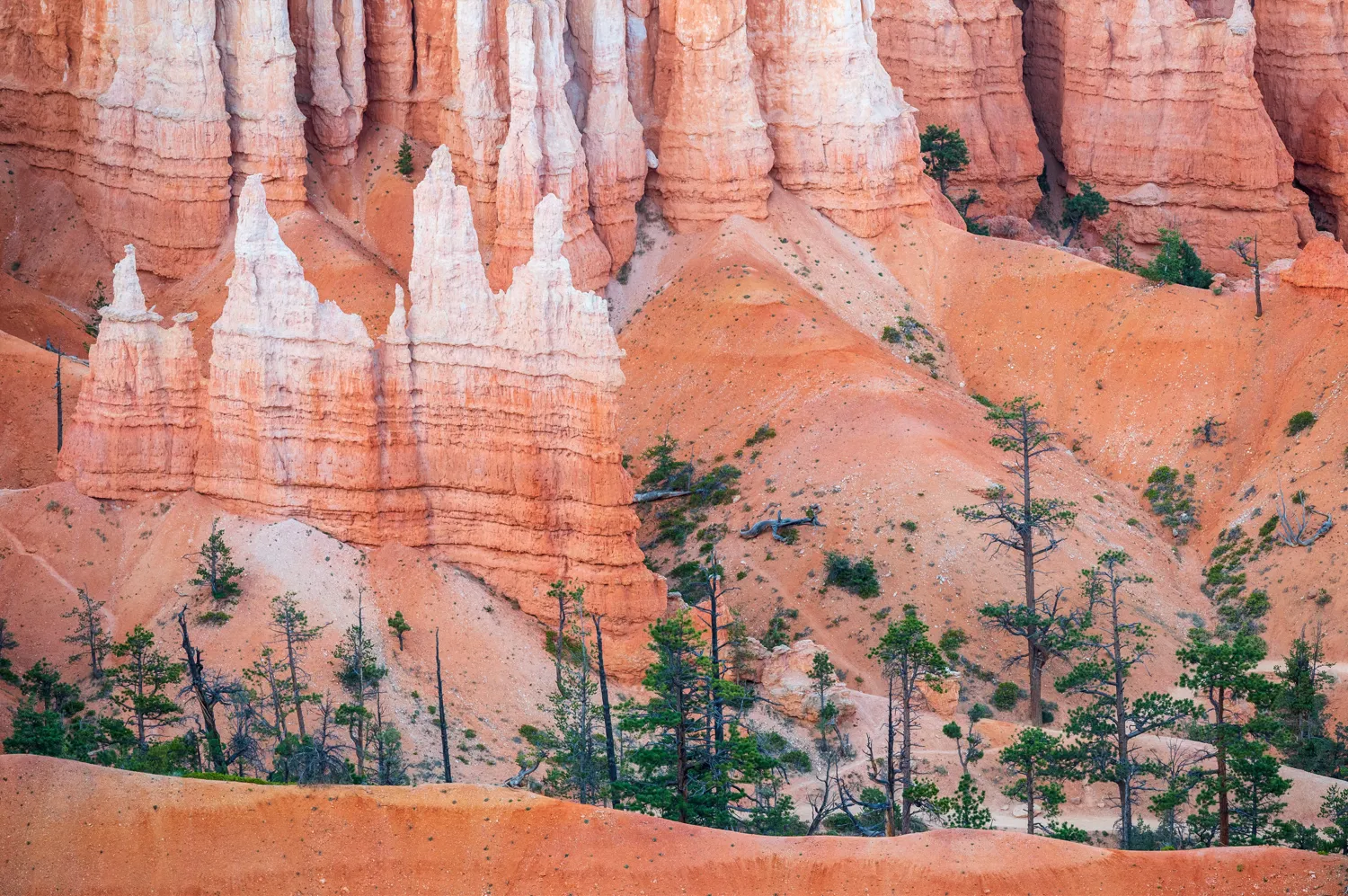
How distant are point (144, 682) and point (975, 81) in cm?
6253

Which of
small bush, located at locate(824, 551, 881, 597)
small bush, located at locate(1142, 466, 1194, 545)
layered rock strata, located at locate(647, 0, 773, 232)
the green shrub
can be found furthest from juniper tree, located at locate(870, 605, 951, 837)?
layered rock strata, located at locate(647, 0, 773, 232)

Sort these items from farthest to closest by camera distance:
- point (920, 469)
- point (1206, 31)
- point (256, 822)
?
point (1206, 31) < point (920, 469) < point (256, 822)

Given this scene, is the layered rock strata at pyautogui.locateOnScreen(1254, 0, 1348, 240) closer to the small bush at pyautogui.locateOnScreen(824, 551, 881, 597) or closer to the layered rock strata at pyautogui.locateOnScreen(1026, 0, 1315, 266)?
the layered rock strata at pyautogui.locateOnScreen(1026, 0, 1315, 266)

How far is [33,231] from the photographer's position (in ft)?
357

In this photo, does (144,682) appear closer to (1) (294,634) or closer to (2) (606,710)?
(1) (294,634)

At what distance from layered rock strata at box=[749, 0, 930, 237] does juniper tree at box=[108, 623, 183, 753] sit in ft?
132

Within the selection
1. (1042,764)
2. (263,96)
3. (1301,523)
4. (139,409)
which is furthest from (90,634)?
(1301,523)

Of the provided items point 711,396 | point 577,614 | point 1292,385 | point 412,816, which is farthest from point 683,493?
point 412,816

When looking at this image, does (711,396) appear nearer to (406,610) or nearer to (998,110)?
(406,610)

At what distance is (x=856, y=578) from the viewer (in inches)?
3738

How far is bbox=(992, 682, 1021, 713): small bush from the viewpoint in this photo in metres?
90.7

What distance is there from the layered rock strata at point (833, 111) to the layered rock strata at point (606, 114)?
631cm

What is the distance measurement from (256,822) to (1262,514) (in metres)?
44.0

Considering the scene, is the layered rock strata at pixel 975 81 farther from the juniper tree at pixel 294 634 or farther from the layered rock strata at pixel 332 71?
the juniper tree at pixel 294 634
